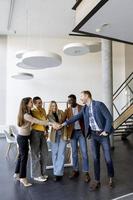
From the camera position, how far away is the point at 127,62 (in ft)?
45.9

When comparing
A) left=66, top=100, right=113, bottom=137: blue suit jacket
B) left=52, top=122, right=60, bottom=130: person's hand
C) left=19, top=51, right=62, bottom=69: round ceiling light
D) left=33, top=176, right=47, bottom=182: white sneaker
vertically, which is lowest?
left=33, top=176, right=47, bottom=182: white sneaker

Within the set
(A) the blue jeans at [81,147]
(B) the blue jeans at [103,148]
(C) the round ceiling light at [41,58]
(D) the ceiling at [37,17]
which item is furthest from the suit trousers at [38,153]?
(D) the ceiling at [37,17]

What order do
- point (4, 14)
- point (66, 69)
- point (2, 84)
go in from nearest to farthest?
1. point (4, 14)
2. point (2, 84)
3. point (66, 69)

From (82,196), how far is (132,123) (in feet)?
25.1

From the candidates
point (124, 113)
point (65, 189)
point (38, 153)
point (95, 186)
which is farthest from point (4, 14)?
point (95, 186)

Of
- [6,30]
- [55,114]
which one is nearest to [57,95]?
[6,30]

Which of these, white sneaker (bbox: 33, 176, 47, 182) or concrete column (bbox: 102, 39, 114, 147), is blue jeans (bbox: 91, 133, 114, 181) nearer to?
white sneaker (bbox: 33, 176, 47, 182)

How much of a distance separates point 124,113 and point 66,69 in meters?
4.48

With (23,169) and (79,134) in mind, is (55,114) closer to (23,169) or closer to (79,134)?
(79,134)

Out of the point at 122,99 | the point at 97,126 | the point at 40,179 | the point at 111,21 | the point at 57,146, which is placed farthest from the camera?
the point at 122,99

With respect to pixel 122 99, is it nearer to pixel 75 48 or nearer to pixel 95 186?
pixel 75 48

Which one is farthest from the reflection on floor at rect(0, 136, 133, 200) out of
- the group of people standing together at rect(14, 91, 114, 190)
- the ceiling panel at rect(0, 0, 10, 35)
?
the ceiling panel at rect(0, 0, 10, 35)

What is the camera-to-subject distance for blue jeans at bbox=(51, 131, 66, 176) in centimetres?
521

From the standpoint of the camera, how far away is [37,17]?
34.4 feet
